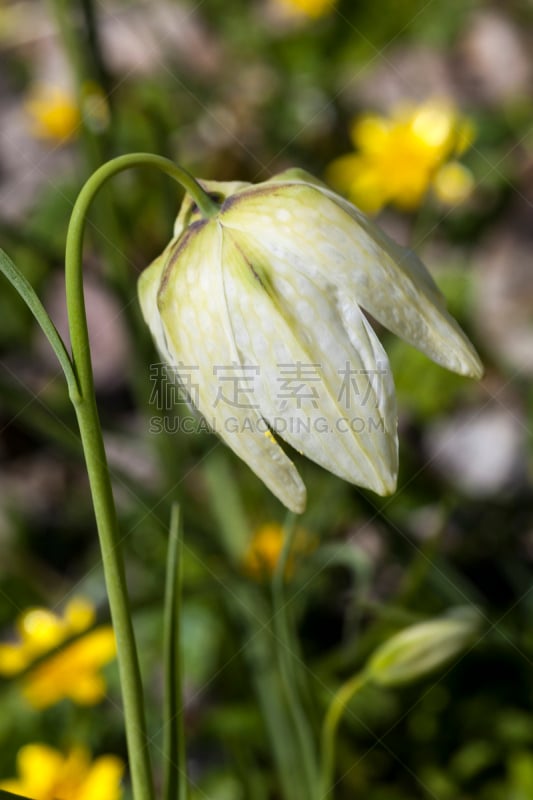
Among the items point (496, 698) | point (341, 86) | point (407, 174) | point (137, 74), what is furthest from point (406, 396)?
point (137, 74)

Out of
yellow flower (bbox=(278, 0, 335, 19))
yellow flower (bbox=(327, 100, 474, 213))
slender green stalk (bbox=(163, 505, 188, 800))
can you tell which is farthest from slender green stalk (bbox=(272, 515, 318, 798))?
yellow flower (bbox=(278, 0, 335, 19))

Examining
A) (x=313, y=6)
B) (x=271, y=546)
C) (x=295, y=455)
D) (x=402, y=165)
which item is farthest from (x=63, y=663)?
(x=313, y=6)

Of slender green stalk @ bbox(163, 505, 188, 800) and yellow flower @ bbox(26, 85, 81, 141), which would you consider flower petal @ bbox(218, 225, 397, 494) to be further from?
yellow flower @ bbox(26, 85, 81, 141)

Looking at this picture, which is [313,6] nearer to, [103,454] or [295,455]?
[295,455]

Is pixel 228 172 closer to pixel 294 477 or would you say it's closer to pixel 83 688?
pixel 83 688

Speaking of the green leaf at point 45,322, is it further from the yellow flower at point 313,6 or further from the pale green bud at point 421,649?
the yellow flower at point 313,6
